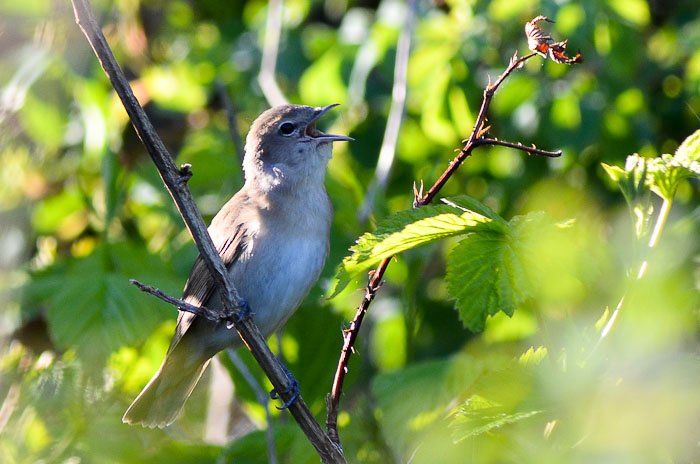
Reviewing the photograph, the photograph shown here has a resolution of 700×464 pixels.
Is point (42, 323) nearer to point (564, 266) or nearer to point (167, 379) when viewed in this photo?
point (167, 379)

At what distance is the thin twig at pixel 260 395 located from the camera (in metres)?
2.69

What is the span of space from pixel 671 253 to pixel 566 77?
7.82ft

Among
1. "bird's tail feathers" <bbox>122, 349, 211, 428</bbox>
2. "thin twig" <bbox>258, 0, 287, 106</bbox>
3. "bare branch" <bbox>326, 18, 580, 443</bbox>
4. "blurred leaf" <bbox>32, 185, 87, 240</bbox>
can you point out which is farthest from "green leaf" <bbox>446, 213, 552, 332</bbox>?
"blurred leaf" <bbox>32, 185, 87, 240</bbox>

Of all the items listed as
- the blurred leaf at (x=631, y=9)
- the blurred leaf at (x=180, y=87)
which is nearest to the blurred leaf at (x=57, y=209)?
the blurred leaf at (x=180, y=87)

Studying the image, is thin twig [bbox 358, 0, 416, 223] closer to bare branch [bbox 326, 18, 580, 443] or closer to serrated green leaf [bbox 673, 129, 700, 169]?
bare branch [bbox 326, 18, 580, 443]

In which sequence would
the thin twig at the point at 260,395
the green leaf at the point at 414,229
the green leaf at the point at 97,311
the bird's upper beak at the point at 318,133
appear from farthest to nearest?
the bird's upper beak at the point at 318,133 → the green leaf at the point at 97,311 → the thin twig at the point at 260,395 → the green leaf at the point at 414,229

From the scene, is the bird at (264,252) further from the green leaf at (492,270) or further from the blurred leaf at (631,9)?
the green leaf at (492,270)

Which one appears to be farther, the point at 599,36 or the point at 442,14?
the point at 442,14

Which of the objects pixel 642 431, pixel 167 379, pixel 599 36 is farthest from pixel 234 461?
pixel 599 36

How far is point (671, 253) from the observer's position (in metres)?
1.88

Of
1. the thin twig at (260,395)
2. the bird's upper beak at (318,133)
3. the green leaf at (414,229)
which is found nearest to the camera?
the green leaf at (414,229)

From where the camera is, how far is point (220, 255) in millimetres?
3203

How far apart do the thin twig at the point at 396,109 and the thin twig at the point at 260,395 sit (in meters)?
0.73

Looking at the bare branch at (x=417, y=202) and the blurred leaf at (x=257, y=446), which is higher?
the bare branch at (x=417, y=202)
